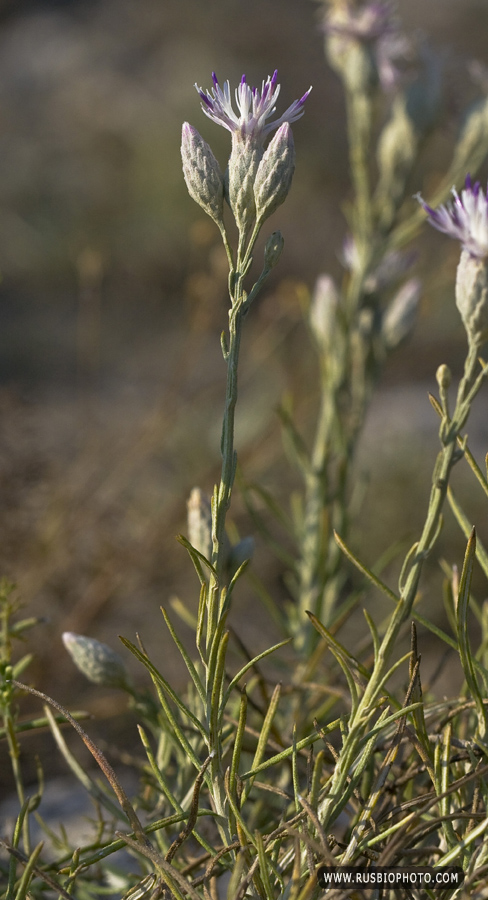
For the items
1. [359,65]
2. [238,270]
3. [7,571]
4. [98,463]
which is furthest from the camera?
[98,463]

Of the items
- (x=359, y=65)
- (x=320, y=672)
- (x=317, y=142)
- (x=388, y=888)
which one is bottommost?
(x=320, y=672)

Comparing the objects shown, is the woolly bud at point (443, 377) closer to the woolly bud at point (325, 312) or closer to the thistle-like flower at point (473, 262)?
the thistle-like flower at point (473, 262)

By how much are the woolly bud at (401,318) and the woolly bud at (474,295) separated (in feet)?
1.85

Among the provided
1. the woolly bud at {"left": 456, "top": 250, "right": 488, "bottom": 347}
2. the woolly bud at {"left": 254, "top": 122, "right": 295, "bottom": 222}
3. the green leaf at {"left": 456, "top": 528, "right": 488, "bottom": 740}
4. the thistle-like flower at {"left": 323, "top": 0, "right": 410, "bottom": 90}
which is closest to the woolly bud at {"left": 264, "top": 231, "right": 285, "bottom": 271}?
the woolly bud at {"left": 254, "top": 122, "right": 295, "bottom": 222}

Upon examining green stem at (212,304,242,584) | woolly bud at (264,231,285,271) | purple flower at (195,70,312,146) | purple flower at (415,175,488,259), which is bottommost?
green stem at (212,304,242,584)

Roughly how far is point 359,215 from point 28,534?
903 millimetres

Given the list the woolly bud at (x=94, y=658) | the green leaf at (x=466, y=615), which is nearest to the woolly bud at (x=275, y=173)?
the green leaf at (x=466, y=615)

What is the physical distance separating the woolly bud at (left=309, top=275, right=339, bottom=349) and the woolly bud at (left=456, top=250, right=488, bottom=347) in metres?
0.61

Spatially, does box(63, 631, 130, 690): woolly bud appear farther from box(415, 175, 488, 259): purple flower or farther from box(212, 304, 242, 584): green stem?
box(415, 175, 488, 259): purple flower

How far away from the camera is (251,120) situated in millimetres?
520

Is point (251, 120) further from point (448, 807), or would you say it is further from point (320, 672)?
point (320, 672)

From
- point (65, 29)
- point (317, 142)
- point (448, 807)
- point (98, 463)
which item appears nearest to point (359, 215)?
point (448, 807)

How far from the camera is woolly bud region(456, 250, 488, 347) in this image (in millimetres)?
514

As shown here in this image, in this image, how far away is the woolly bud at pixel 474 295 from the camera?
514 millimetres
